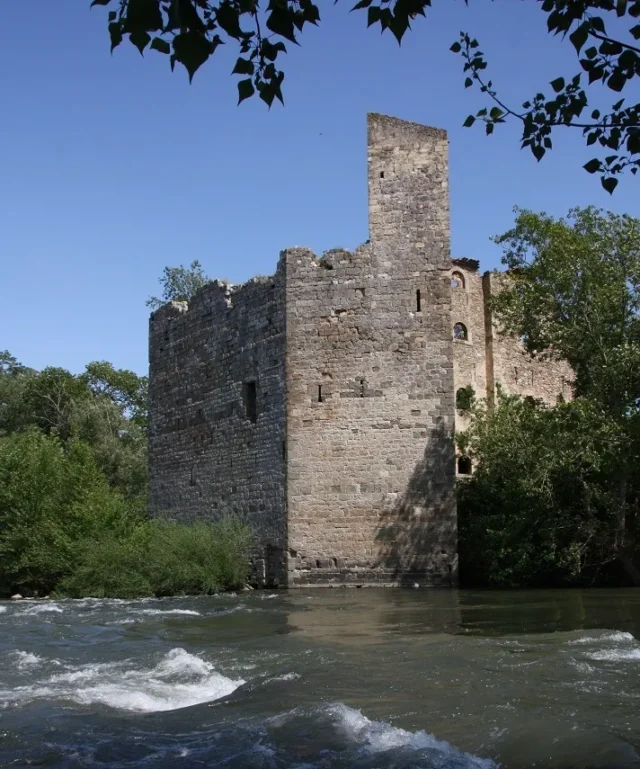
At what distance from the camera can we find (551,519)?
16531mm

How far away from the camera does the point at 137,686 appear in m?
7.56

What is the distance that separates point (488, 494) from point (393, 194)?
19.1 ft

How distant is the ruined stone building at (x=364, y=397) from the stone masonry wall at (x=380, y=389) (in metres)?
0.02

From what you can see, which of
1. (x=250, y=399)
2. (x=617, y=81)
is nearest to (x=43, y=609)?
(x=250, y=399)

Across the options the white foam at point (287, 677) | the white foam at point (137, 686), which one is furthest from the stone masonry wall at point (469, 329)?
the white foam at point (287, 677)

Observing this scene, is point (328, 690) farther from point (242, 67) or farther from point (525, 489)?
point (525, 489)

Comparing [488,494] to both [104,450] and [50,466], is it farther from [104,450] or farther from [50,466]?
[104,450]

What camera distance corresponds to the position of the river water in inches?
214

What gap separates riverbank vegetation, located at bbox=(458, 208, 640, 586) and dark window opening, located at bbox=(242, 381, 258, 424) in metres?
4.17

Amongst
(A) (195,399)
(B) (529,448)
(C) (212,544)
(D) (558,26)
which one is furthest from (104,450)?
(D) (558,26)

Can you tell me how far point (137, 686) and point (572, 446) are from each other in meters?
10.5

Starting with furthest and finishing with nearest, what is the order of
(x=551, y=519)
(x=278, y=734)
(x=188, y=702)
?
(x=551, y=519) → (x=188, y=702) → (x=278, y=734)

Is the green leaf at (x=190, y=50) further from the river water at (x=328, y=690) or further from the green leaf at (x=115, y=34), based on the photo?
the river water at (x=328, y=690)

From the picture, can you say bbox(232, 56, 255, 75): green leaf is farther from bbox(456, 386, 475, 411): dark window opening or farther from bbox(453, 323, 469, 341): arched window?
bbox(453, 323, 469, 341): arched window
